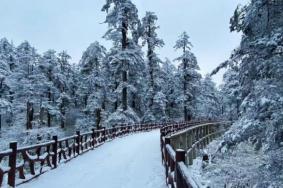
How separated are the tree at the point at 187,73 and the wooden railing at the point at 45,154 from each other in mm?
19915

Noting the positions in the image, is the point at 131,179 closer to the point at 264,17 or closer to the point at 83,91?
the point at 264,17

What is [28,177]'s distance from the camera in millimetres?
10469

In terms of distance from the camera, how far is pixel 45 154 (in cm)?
1219

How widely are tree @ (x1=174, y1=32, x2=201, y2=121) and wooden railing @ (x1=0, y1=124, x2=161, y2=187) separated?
19.9 meters

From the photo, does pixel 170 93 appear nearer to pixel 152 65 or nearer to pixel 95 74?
pixel 152 65

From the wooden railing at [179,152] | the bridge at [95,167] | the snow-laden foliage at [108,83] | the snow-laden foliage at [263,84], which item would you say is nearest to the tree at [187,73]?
the snow-laden foliage at [108,83]

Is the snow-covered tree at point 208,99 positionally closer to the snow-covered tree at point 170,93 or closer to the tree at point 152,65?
the snow-covered tree at point 170,93

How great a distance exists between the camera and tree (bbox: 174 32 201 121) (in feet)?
161

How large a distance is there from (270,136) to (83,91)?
4819 cm

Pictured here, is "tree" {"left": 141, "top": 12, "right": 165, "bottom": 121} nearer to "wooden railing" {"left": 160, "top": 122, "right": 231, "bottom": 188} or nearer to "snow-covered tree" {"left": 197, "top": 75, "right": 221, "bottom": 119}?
"wooden railing" {"left": 160, "top": 122, "right": 231, "bottom": 188}

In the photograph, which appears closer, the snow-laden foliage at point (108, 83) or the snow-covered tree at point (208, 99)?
the snow-laden foliage at point (108, 83)

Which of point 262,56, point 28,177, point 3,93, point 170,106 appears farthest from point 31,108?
point 262,56

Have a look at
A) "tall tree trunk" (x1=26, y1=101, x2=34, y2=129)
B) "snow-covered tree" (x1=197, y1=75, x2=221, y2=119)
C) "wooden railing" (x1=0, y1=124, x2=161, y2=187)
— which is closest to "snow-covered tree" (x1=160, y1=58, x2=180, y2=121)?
"snow-covered tree" (x1=197, y1=75, x2=221, y2=119)

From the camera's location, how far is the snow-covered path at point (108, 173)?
32.1 feet
